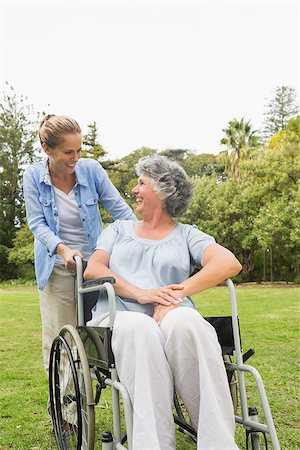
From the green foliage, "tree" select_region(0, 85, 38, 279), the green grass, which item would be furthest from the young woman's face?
"tree" select_region(0, 85, 38, 279)

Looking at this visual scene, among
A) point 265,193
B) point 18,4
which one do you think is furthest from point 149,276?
point 265,193

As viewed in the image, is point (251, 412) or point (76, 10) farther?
point (76, 10)

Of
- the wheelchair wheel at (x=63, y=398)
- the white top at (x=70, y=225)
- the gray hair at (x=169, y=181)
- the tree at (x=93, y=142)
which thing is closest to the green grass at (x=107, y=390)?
the wheelchair wheel at (x=63, y=398)

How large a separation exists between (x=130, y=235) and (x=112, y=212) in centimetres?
49

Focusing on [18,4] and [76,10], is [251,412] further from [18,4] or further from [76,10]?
[18,4]

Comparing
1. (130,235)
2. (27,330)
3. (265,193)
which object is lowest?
(27,330)

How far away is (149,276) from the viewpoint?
2.46 m

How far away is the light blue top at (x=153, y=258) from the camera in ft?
8.04

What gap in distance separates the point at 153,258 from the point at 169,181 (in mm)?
325

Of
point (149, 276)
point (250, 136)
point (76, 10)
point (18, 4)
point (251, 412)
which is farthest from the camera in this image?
point (250, 136)

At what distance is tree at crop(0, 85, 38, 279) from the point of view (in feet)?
70.6

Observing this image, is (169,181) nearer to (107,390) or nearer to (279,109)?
(107,390)

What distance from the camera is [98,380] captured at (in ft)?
7.94

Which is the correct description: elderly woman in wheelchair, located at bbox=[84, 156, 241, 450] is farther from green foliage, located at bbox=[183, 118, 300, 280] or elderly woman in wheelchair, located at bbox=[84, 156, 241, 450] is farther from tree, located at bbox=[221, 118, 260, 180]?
tree, located at bbox=[221, 118, 260, 180]
